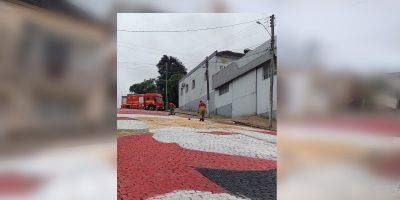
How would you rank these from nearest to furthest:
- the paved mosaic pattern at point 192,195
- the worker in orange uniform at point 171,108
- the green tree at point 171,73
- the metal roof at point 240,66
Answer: the paved mosaic pattern at point 192,195 → the metal roof at point 240,66 → the green tree at point 171,73 → the worker in orange uniform at point 171,108

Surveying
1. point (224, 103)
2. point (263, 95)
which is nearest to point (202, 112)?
point (224, 103)

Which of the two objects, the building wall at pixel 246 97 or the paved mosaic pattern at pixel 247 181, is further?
the building wall at pixel 246 97

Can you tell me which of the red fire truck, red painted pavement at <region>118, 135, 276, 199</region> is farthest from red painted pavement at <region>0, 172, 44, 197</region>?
the red fire truck

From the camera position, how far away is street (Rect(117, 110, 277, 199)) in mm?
3002

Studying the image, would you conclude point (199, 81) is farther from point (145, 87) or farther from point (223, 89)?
point (145, 87)

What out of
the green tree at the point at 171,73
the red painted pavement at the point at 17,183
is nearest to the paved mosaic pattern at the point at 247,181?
the green tree at the point at 171,73

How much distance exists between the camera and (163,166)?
10.2 feet

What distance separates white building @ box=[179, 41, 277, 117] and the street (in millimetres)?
192

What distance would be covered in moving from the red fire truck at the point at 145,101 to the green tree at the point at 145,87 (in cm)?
4

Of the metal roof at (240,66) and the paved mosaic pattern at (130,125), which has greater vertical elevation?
the metal roof at (240,66)

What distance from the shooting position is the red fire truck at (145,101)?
3.25 metres

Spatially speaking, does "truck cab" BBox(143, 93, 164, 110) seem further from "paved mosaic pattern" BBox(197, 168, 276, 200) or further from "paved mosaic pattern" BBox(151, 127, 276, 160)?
"paved mosaic pattern" BBox(197, 168, 276, 200)

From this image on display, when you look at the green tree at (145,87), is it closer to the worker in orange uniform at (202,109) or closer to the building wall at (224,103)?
the worker in orange uniform at (202,109)

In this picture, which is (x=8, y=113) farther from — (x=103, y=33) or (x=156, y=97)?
(x=156, y=97)
